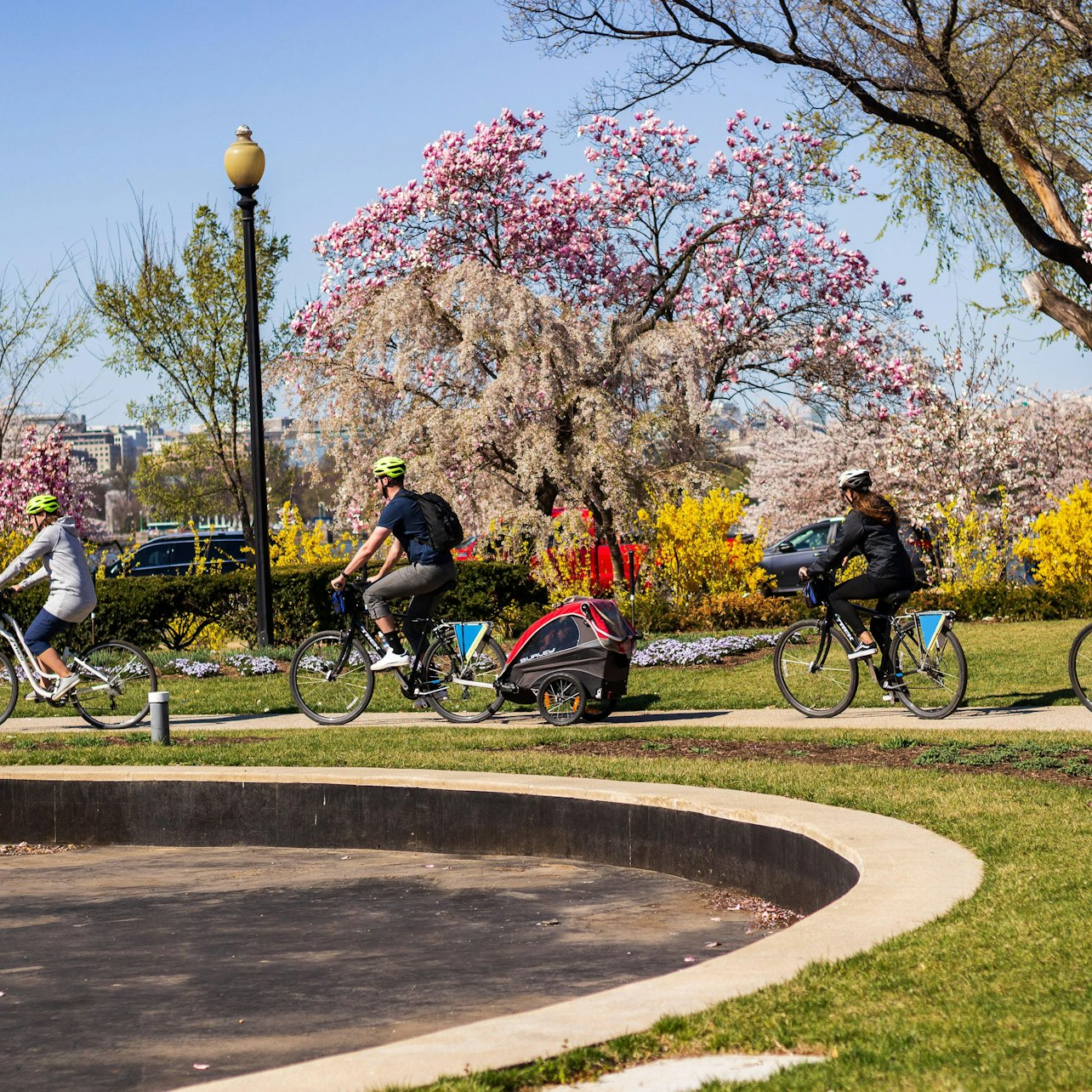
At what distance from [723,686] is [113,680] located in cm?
510

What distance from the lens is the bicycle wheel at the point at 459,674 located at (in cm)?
1112

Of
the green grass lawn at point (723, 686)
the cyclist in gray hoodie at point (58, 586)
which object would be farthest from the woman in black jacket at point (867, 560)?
the cyclist in gray hoodie at point (58, 586)

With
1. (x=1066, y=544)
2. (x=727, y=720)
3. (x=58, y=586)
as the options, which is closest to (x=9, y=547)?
(x=58, y=586)

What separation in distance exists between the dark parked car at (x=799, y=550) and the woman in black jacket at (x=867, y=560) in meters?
13.8

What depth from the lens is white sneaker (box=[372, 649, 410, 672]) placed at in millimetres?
11141

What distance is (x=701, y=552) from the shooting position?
17938 millimetres

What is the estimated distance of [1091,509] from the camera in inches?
736

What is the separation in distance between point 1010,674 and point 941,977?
910cm

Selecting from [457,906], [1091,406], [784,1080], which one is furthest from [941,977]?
[1091,406]

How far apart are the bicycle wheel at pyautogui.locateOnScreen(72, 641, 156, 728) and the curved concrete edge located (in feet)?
13.3

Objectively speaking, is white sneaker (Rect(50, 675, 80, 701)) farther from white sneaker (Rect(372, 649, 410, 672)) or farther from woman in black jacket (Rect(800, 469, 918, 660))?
woman in black jacket (Rect(800, 469, 918, 660))

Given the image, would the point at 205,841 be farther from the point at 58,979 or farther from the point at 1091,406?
the point at 1091,406

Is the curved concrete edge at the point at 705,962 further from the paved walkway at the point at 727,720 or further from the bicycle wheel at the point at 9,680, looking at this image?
the bicycle wheel at the point at 9,680

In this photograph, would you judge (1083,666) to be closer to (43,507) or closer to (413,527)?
(413,527)
